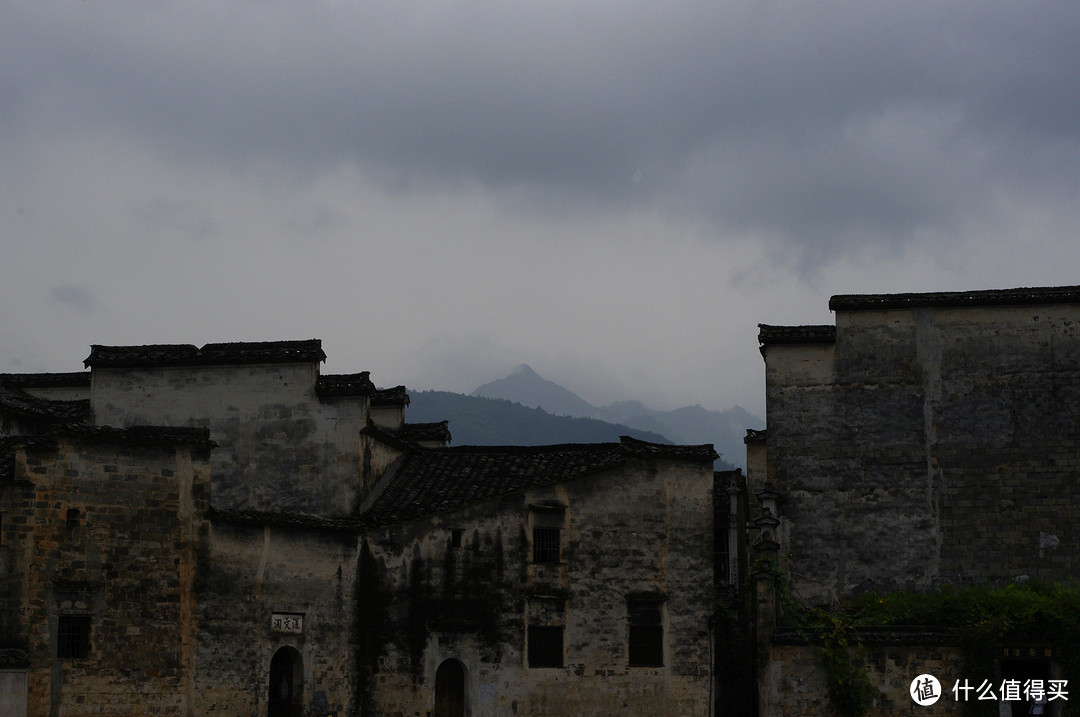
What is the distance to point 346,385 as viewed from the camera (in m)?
32.3

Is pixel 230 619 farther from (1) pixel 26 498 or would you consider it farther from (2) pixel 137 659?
(1) pixel 26 498

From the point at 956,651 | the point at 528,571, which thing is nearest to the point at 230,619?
the point at 528,571

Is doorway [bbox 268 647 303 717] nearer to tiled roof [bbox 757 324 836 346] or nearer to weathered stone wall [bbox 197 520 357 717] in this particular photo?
weathered stone wall [bbox 197 520 357 717]

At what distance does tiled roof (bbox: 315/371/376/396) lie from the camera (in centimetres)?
3222

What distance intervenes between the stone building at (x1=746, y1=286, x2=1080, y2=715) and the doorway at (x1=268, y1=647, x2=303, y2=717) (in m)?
10.8

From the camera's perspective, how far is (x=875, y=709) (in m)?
28.2

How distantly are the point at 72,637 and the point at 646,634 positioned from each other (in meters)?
12.6

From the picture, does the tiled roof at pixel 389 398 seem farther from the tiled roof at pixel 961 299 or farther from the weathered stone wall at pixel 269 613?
the tiled roof at pixel 961 299

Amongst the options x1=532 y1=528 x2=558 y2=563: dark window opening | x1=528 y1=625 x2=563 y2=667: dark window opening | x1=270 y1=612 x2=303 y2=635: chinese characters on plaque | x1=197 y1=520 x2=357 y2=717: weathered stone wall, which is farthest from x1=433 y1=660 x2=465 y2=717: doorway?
x1=270 y1=612 x2=303 y2=635: chinese characters on plaque

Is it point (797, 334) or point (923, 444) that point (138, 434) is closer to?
point (797, 334)

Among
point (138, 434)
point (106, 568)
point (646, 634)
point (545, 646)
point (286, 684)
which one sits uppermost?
point (138, 434)

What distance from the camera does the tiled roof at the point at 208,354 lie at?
108 ft

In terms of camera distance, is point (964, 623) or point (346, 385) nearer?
point (964, 623)

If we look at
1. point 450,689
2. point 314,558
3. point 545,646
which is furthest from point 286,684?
point 545,646
